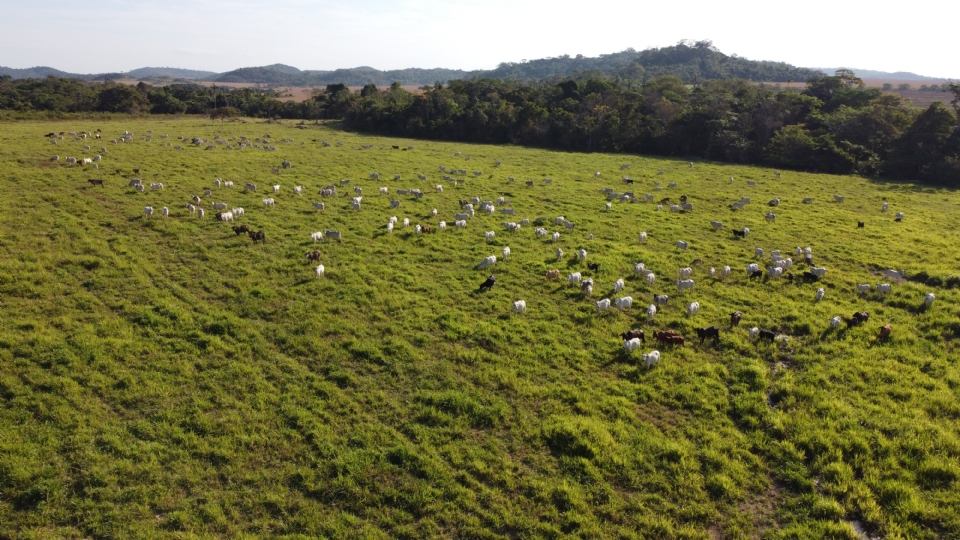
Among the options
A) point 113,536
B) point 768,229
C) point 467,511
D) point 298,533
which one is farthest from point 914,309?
point 113,536

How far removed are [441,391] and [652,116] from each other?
178 ft

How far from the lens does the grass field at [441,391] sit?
8.36 metres

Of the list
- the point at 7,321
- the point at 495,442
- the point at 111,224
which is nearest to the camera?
the point at 495,442

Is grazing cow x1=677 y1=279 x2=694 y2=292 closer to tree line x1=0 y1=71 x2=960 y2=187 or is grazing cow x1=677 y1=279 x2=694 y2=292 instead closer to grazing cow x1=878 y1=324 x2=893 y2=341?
grazing cow x1=878 y1=324 x2=893 y2=341

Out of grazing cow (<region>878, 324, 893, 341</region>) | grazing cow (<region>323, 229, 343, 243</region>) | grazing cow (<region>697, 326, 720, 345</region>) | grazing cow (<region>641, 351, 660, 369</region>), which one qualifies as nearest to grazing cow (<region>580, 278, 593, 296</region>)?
grazing cow (<region>697, 326, 720, 345</region>)

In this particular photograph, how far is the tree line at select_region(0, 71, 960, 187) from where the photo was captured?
137ft

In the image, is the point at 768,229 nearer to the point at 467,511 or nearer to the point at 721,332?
the point at 721,332

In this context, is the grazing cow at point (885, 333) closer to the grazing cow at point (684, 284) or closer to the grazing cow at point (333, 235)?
the grazing cow at point (684, 284)

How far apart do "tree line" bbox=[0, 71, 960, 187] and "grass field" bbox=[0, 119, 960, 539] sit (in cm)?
2563

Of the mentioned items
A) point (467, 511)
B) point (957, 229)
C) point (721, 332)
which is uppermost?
point (957, 229)

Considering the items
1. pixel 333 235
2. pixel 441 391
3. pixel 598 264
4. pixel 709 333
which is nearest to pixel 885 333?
pixel 709 333

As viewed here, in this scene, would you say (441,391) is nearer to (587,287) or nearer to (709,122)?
(587,287)

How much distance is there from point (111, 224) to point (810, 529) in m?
24.7

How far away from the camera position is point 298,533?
788 cm
